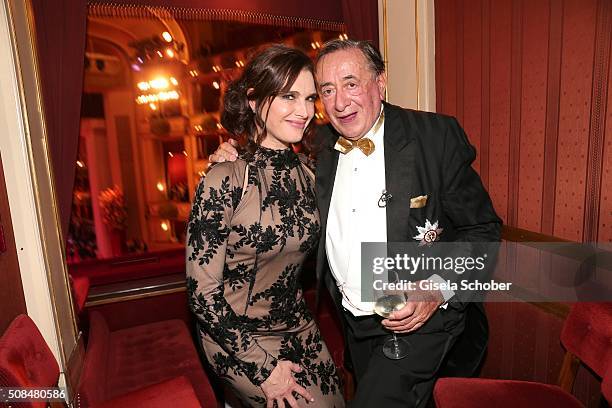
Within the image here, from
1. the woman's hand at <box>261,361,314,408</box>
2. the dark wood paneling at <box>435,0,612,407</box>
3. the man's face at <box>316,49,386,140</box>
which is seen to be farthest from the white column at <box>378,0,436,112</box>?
the woman's hand at <box>261,361,314,408</box>

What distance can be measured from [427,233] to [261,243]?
697 millimetres

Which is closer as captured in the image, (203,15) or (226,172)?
(226,172)

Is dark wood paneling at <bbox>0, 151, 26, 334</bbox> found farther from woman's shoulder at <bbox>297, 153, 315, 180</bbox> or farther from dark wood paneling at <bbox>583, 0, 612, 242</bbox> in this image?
dark wood paneling at <bbox>583, 0, 612, 242</bbox>

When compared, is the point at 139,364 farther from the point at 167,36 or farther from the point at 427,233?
the point at 167,36

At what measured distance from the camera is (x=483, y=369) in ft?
9.36

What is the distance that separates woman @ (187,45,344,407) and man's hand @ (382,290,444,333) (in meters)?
0.50

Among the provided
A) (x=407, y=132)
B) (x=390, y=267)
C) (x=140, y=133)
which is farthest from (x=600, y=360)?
(x=140, y=133)

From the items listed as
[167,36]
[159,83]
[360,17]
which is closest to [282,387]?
[360,17]

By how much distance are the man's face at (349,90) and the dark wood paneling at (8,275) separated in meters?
1.62

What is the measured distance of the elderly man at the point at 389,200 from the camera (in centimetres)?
182

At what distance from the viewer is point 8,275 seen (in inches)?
82.4

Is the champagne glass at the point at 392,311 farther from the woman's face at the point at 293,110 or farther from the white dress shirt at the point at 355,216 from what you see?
the woman's face at the point at 293,110

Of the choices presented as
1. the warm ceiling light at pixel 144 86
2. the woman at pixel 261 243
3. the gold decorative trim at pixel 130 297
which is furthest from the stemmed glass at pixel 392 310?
the warm ceiling light at pixel 144 86

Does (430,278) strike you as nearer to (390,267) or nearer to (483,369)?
(390,267)
